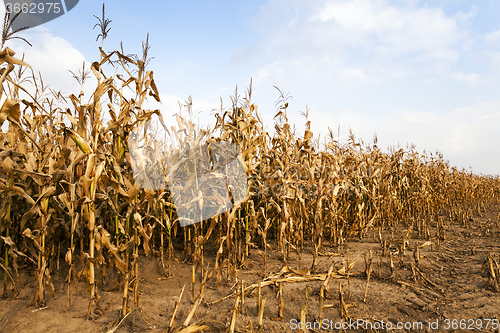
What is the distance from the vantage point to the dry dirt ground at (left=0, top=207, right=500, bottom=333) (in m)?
2.17

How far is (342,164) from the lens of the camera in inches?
210

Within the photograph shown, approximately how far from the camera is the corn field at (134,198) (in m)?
2.25

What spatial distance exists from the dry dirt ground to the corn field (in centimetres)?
13

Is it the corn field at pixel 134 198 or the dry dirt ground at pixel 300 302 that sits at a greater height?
the corn field at pixel 134 198

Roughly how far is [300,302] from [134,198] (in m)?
1.89

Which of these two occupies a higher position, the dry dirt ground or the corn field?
the corn field

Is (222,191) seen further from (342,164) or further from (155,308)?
(342,164)

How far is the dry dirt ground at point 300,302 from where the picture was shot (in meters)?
2.17

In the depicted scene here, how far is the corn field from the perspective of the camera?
2252 mm

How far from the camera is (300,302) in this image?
2.63 m

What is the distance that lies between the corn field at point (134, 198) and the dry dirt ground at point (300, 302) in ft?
0.44

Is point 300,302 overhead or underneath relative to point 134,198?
underneath

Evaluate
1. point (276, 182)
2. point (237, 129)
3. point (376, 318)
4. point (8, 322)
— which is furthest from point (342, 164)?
point (8, 322)

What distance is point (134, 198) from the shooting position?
249cm
